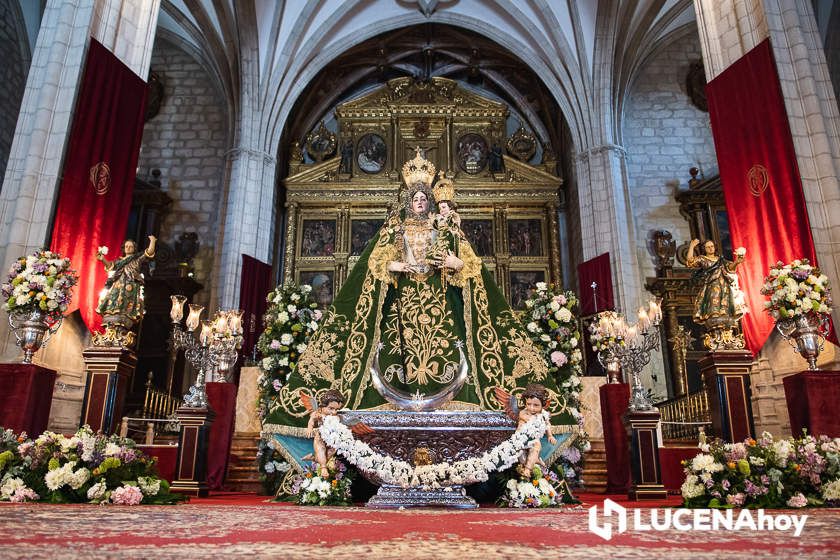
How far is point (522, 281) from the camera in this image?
1655 centimetres

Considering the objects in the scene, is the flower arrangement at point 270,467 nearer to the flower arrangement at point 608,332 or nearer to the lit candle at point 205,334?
the lit candle at point 205,334

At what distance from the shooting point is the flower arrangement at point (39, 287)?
594 cm

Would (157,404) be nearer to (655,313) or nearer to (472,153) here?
(655,313)

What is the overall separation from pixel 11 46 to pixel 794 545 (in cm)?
1602

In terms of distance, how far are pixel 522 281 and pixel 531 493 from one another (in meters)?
12.1

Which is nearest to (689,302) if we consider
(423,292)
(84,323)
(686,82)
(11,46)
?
(686,82)

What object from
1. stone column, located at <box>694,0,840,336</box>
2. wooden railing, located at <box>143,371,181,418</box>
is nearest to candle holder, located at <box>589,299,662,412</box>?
stone column, located at <box>694,0,840,336</box>

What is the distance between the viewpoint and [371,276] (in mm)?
6070

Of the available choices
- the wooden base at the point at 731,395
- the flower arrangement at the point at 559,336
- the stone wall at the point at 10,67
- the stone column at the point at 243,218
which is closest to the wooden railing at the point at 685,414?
the flower arrangement at the point at 559,336

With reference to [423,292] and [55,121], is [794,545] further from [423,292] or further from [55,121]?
[55,121]

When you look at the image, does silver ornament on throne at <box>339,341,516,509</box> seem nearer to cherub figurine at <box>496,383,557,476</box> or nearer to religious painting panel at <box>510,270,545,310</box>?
cherub figurine at <box>496,383,557,476</box>

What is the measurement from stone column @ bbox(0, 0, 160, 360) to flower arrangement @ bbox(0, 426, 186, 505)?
230cm

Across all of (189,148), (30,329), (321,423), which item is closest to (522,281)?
(189,148)

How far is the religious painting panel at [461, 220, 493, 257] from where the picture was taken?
1691 cm
